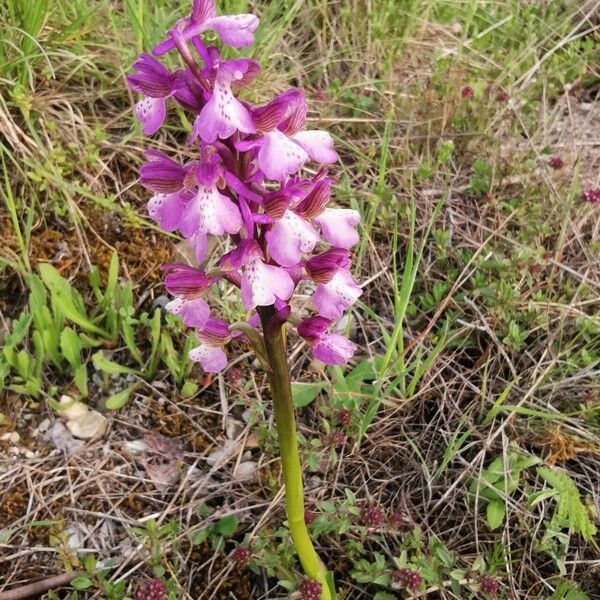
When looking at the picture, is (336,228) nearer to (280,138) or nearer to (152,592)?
(280,138)

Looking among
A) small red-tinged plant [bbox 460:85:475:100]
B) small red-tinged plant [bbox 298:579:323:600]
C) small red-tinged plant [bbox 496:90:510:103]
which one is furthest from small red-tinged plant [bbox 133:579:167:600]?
small red-tinged plant [bbox 496:90:510:103]

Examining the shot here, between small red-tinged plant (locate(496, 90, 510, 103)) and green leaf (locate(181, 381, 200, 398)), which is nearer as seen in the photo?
green leaf (locate(181, 381, 200, 398))

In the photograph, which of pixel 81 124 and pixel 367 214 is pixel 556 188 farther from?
pixel 81 124

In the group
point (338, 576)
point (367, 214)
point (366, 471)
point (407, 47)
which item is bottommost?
point (338, 576)

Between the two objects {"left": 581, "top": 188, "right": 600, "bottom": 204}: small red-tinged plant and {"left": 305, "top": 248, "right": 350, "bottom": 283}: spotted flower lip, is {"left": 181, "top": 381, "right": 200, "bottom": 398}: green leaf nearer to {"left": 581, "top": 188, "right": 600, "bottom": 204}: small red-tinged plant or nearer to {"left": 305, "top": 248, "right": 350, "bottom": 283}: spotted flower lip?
{"left": 305, "top": 248, "right": 350, "bottom": 283}: spotted flower lip

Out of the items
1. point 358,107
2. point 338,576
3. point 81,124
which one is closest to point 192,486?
point 338,576

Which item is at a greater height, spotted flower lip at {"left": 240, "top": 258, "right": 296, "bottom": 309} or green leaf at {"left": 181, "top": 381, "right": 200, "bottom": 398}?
spotted flower lip at {"left": 240, "top": 258, "right": 296, "bottom": 309}

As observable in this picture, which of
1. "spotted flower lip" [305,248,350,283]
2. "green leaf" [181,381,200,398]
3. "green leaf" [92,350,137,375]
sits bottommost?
"green leaf" [181,381,200,398]

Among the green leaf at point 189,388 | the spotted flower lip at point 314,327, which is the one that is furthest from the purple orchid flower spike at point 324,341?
the green leaf at point 189,388
